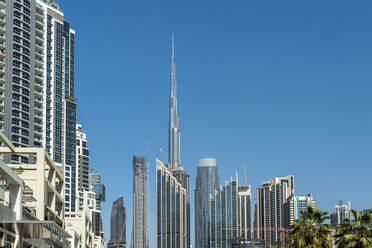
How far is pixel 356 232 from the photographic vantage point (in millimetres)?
63281

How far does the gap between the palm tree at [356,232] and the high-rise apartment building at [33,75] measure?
93.9 metres

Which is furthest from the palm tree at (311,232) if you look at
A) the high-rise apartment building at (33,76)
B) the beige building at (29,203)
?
the high-rise apartment building at (33,76)

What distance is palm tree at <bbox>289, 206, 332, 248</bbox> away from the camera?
63.5m

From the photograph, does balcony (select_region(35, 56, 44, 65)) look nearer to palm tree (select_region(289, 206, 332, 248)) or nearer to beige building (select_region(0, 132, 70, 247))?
beige building (select_region(0, 132, 70, 247))

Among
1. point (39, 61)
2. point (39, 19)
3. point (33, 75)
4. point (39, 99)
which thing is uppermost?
point (39, 19)

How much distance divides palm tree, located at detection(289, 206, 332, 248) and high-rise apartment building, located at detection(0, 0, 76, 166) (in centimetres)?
9118

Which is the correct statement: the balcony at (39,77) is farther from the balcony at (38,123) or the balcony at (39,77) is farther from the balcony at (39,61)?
the balcony at (38,123)

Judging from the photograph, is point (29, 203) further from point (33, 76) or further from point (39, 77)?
point (39, 77)

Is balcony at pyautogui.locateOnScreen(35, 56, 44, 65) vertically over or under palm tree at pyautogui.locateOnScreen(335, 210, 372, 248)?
over

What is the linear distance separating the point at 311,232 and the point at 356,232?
157 inches

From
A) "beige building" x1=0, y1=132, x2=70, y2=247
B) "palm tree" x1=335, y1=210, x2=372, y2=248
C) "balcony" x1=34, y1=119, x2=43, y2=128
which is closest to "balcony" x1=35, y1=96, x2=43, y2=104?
"balcony" x1=34, y1=119, x2=43, y2=128

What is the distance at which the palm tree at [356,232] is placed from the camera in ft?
201

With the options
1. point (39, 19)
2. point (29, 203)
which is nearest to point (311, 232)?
point (29, 203)

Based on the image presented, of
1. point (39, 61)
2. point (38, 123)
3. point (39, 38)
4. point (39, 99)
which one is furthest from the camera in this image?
point (39, 61)
